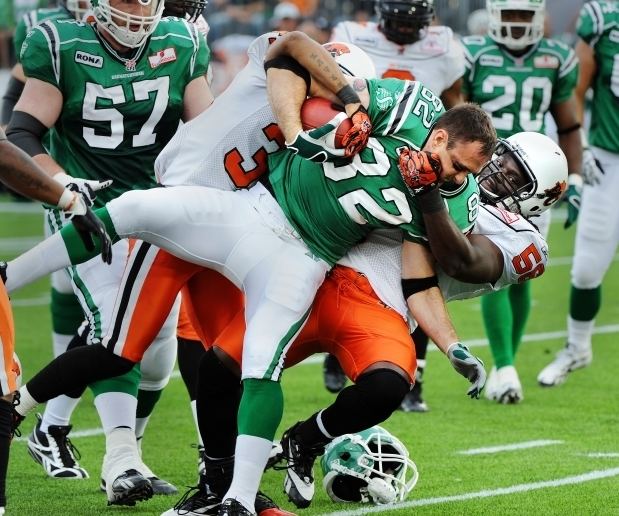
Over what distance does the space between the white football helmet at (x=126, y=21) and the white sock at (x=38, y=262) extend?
37.6 inches

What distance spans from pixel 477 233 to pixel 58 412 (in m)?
1.79

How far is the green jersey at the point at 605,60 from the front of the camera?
23.0 feet

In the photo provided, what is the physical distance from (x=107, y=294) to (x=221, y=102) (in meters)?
0.76

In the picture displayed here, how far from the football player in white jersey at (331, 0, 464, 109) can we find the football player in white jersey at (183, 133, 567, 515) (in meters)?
2.18

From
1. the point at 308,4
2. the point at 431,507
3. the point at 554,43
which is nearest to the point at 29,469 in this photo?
the point at 431,507

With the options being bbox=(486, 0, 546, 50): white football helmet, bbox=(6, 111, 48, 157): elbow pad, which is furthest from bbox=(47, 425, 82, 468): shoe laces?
bbox=(486, 0, 546, 50): white football helmet

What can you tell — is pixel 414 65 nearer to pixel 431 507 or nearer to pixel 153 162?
pixel 153 162

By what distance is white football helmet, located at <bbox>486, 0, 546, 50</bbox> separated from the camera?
6.84 metres

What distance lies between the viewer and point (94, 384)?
462 centimetres

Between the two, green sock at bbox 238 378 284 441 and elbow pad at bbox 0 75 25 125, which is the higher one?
green sock at bbox 238 378 284 441

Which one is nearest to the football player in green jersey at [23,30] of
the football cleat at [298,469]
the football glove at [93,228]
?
the football glove at [93,228]

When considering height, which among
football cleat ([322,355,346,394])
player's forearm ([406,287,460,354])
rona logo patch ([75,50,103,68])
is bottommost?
football cleat ([322,355,346,394])

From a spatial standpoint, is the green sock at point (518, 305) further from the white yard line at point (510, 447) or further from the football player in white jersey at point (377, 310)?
the football player in white jersey at point (377, 310)

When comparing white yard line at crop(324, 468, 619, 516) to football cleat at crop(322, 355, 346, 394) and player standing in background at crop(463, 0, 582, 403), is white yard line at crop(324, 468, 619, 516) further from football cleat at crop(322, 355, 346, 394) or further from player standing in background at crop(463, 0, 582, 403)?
player standing in background at crop(463, 0, 582, 403)
